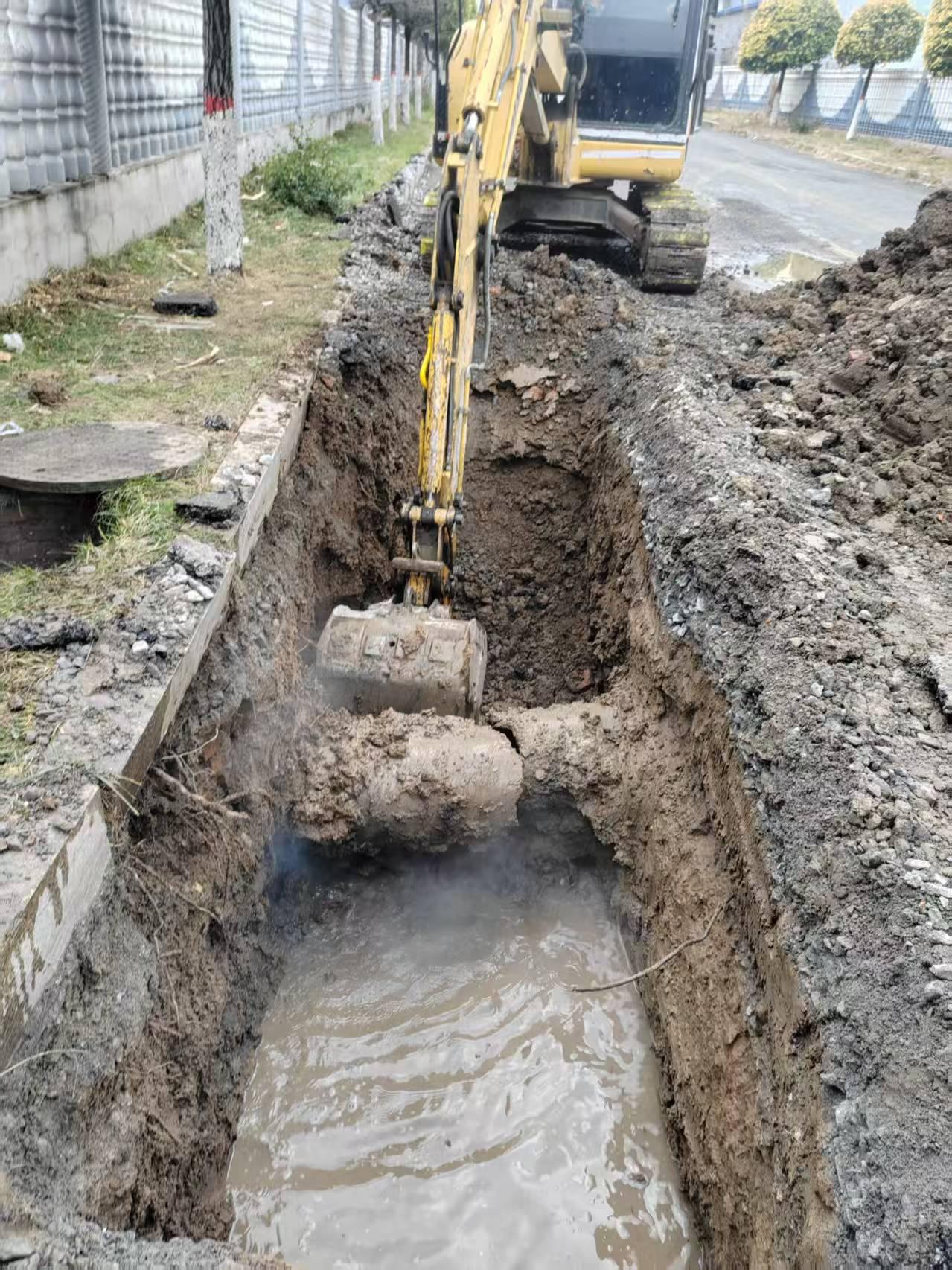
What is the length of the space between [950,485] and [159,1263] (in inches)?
180

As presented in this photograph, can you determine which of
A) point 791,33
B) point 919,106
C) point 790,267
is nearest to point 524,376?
point 790,267

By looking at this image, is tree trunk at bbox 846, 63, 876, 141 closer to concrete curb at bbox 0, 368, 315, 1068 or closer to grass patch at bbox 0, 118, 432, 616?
grass patch at bbox 0, 118, 432, 616

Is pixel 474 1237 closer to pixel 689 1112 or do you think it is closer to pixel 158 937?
pixel 689 1112

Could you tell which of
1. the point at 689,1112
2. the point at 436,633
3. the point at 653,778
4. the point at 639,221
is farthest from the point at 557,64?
the point at 689,1112

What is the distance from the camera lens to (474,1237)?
293 centimetres

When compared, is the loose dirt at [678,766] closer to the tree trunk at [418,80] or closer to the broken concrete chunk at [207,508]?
the broken concrete chunk at [207,508]

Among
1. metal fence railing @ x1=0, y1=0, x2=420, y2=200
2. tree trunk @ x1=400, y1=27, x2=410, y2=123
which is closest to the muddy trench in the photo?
metal fence railing @ x1=0, y1=0, x2=420, y2=200

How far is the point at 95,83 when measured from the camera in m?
8.03

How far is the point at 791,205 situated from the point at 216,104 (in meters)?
13.1

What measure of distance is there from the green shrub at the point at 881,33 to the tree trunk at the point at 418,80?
13800mm

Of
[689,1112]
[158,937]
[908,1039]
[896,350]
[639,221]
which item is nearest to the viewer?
[908,1039]

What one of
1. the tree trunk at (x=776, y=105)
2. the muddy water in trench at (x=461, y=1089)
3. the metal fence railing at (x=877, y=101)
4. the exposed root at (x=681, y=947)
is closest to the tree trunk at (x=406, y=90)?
the tree trunk at (x=776, y=105)

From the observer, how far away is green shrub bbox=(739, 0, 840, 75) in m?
31.7

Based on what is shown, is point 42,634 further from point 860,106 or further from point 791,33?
point 791,33
